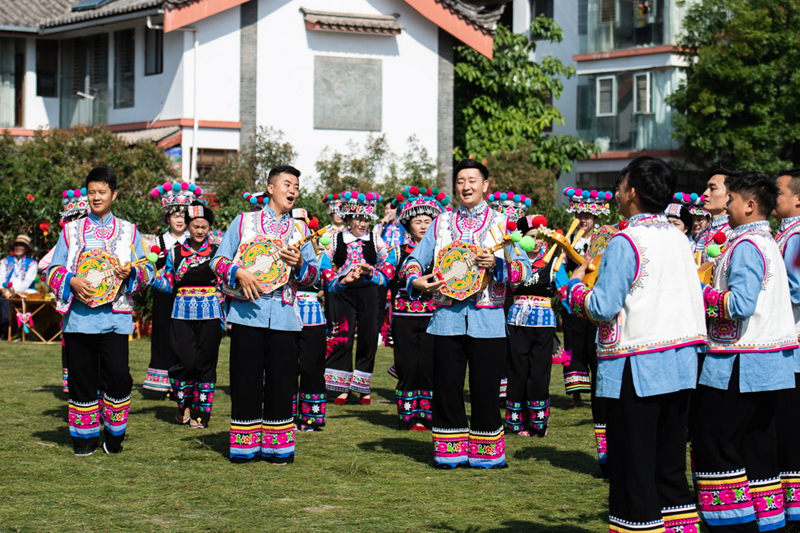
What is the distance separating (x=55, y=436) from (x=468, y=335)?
3761 millimetres

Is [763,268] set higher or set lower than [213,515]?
higher

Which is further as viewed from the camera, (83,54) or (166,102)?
(83,54)

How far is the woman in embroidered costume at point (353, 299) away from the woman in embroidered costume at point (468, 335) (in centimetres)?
305

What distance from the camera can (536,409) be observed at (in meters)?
9.96

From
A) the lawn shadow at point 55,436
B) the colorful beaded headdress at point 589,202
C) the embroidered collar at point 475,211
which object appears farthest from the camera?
the colorful beaded headdress at point 589,202

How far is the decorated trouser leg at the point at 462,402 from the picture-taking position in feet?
27.3

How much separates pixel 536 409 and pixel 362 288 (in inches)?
110

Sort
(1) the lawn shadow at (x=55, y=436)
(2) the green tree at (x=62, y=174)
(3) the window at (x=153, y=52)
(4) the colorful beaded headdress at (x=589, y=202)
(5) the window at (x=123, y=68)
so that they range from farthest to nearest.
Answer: (5) the window at (x=123, y=68), (3) the window at (x=153, y=52), (2) the green tree at (x=62, y=174), (4) the colorful beaded headdress at (x=589, y=202), (1) the lawn shadow at (x=55, y=436)

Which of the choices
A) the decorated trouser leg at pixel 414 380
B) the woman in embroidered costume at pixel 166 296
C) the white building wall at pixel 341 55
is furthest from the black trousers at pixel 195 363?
the white building wall at pixel 341 55

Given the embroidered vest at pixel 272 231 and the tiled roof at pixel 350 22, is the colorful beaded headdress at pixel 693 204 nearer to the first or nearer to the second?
the embroidered vest at pixel 272 231

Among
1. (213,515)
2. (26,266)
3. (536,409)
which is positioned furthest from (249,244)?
(26,266)

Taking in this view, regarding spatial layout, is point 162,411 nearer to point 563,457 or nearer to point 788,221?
point 563,457

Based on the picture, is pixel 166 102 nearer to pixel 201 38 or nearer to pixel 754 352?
pixel 201 38

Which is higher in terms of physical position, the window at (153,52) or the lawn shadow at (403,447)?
the window at (153,52)
